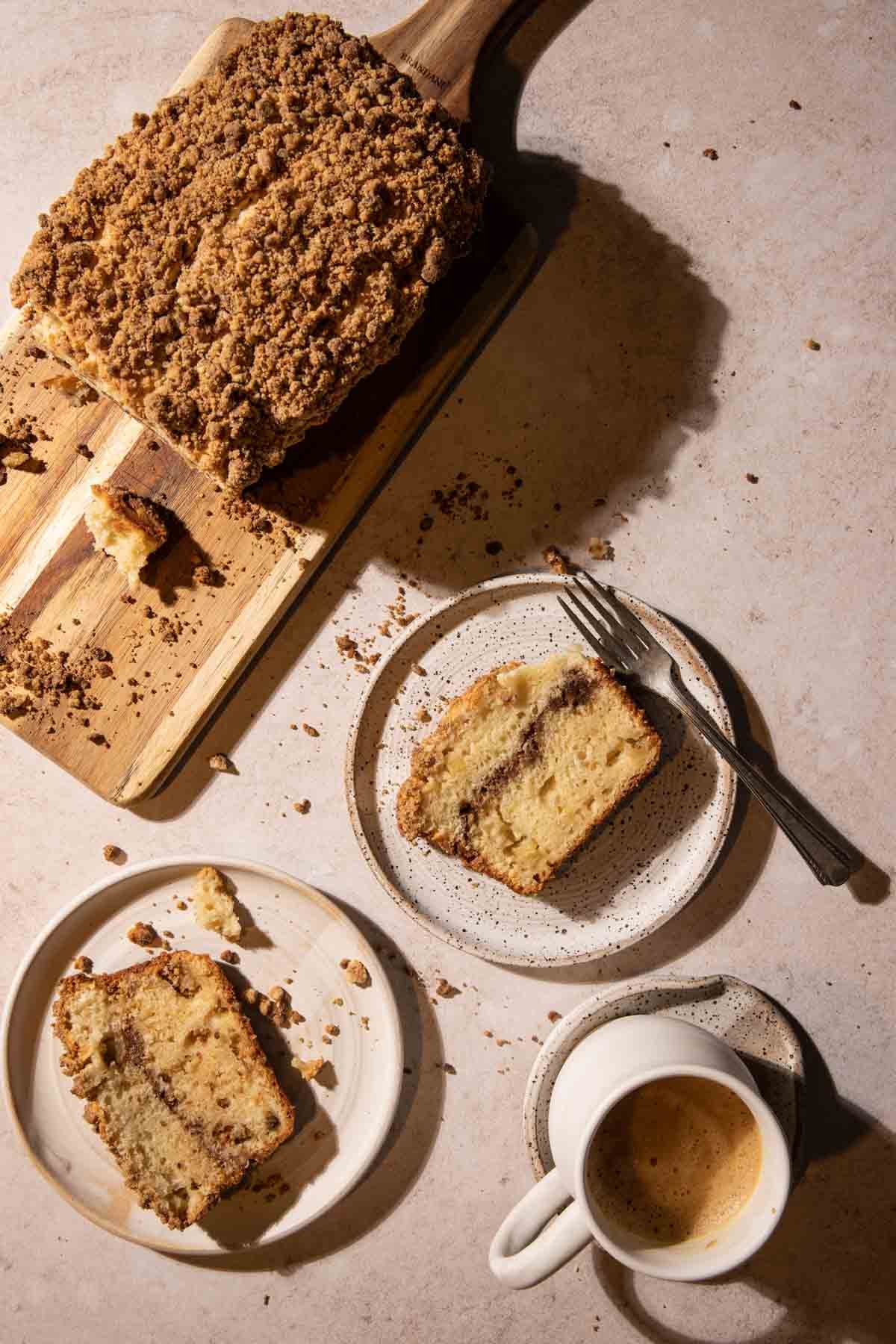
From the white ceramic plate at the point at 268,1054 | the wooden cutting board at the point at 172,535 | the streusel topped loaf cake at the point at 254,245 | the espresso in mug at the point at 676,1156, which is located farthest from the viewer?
the white ceramic plate at the point at 268,1054

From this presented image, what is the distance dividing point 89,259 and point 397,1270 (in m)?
2.32

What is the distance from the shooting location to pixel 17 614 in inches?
83.0

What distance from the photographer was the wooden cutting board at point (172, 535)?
204cm

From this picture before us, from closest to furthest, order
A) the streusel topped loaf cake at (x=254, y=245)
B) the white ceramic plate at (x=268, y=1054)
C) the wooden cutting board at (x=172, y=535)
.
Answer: the streusel topped loaf cake at (x=254, y=245) → the wooden cutting board at (x=172, y=535) → the white ceramic plate at (x=268, y=1054)

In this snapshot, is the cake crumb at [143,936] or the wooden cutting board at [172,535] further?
the cake crumb at [143,936]

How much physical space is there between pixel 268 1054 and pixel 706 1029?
39.1 inches

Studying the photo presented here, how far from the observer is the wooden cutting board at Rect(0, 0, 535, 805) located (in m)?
2.04

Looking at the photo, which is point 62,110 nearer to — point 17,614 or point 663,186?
point 17,614

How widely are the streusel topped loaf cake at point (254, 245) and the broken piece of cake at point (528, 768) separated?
28.4 inches

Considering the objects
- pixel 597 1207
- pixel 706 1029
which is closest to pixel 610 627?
pixel 706 1029

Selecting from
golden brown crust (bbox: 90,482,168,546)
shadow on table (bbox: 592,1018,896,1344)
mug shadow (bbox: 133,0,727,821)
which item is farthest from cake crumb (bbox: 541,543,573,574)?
shadow on table (bbox: 592,1018,896,1344)

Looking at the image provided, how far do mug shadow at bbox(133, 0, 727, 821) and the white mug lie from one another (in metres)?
1.06

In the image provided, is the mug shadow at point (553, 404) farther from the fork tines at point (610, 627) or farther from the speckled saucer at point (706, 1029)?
the speckled saucer at point (706, 1029)

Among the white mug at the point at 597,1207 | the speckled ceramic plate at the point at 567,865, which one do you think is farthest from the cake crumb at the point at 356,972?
the white mug at the point at 597,1207
